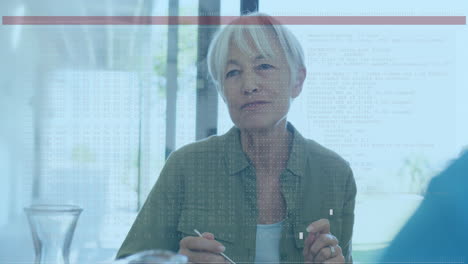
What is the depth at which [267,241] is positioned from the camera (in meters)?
1.38

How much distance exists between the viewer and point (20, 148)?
Result: 4.59 feet

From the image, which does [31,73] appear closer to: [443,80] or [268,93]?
[268,93]

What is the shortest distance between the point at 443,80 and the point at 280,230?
64cm

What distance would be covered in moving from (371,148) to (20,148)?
3.26ft

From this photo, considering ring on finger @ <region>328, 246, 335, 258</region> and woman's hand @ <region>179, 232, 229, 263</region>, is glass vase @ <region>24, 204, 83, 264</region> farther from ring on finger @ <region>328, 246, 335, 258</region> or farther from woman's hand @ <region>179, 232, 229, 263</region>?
ring on finger @ <region>328, 246, 335, 258</region>

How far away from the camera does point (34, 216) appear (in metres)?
1.40

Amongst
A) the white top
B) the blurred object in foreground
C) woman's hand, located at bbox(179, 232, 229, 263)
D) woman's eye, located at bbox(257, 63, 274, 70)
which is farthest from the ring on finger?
woman's eye, located at bbox(257, 63, 274, 70)

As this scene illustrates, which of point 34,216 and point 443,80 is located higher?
point 443,80

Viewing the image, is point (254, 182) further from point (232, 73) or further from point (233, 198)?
point (232, 73)

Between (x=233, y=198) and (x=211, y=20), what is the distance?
50cm

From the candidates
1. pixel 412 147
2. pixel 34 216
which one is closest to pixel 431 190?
pixel 412 147

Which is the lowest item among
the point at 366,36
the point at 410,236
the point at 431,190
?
the point at 410,236

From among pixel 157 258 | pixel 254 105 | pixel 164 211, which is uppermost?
pixel 254 105

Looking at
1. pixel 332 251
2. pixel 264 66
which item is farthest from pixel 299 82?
pixel 332 251
